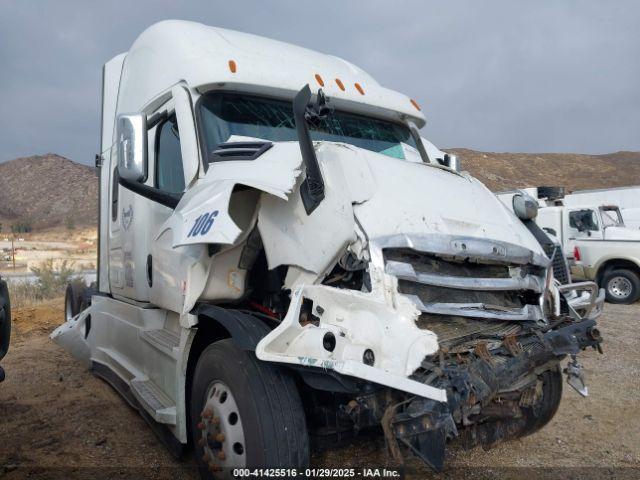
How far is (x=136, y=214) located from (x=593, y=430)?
4.11 m

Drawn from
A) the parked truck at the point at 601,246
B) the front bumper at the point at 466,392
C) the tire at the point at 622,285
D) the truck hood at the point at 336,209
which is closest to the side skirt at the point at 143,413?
the truck hood at the point at 336,209

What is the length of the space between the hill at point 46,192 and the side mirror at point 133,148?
54.2 metres

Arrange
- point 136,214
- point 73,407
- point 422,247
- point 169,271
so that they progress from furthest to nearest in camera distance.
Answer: point 73,407, point 136,214, point 169,271, point 422,247

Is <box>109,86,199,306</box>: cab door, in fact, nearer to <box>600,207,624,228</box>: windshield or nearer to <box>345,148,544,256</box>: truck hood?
<box>345,148,544,256</box>: truck hood

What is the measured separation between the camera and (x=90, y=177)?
64.1 m

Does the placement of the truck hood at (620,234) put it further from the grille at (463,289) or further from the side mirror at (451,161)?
the grille at (463,289)

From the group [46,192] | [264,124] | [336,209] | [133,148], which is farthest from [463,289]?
[46,192]

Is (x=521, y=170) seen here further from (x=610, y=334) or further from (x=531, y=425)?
(x=531, y=425)

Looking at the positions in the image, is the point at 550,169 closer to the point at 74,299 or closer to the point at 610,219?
the point at 610,219

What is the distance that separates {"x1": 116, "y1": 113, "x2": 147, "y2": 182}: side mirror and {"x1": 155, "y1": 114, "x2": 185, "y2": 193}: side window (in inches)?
12.0

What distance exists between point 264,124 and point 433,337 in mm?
2115

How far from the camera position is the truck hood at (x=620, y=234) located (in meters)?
12.5

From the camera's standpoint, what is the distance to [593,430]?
14.5 ft

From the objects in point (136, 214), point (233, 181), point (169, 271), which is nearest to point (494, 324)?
point (233, 181)
